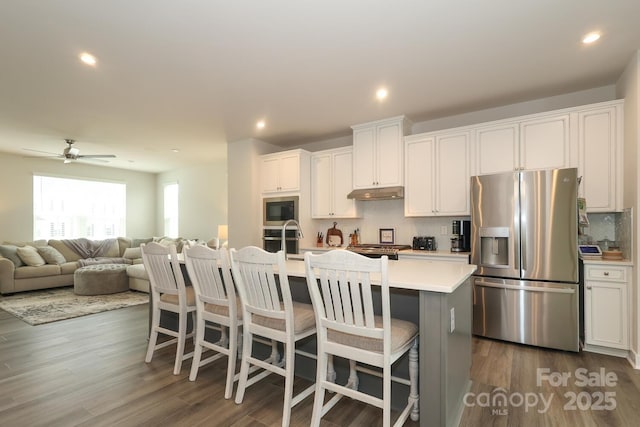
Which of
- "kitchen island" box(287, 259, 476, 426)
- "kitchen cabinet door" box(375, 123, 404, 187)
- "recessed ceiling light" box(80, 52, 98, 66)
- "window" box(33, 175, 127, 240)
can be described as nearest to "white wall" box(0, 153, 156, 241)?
"window" box(33, 175, 127, 240)

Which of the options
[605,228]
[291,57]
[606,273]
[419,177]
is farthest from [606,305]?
[291,57]

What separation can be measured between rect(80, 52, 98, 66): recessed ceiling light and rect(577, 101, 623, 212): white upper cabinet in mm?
4551

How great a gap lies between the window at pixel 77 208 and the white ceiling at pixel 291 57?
333 centimetres

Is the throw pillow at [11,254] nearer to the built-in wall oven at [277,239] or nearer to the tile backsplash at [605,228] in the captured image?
the built-in wall oven at [277,239]

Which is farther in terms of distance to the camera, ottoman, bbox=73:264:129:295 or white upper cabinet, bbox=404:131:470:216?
ottoman, bbox=73:264:129:295

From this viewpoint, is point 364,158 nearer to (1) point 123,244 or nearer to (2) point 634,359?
(2) point 634,359

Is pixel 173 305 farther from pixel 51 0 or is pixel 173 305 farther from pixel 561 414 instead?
pixel 561 414

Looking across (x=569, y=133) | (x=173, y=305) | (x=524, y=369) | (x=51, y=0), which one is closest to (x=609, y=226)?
(x=569, y=133)

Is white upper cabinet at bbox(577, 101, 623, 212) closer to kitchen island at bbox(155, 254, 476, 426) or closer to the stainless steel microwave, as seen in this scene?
kitchen island at bbox(155, 254, 476, 426)

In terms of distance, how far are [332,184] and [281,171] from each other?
85cm

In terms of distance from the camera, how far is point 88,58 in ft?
9.02

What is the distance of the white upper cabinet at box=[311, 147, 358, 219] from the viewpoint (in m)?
4.81

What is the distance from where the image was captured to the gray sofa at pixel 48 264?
18.7 ft

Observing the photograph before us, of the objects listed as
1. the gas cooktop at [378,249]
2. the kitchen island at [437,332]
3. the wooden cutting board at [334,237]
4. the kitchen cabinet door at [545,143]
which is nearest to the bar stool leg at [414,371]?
the kitchen island at [437,332]
